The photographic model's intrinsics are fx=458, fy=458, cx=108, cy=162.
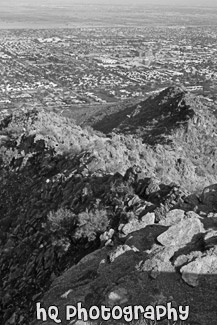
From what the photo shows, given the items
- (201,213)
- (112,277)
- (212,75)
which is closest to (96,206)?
(201,213)

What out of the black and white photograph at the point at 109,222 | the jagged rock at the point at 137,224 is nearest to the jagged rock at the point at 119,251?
the black and white photograph at the point at 109,222

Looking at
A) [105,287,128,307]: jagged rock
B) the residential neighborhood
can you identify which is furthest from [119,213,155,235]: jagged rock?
the residential neighborhood

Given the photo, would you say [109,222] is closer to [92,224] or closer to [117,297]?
[92,224]

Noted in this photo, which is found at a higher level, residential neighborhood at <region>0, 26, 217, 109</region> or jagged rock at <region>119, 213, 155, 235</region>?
jagged rock at <region>119, 213, 155, 235</region>

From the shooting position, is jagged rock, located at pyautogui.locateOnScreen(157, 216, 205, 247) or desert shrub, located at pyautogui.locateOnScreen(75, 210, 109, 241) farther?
desert shrub, located at pyautogui.locateOnScreen(75, 210, 109, 241)

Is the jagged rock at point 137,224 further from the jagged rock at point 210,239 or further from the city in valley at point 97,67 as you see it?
the city in valley at point 97,67

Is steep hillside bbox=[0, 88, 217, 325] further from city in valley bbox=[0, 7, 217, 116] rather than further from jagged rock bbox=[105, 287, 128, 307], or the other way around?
city in valley bbox=[0, 7, 217, 116]

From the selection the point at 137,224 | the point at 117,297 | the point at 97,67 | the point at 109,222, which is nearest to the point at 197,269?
the point at 117,297
